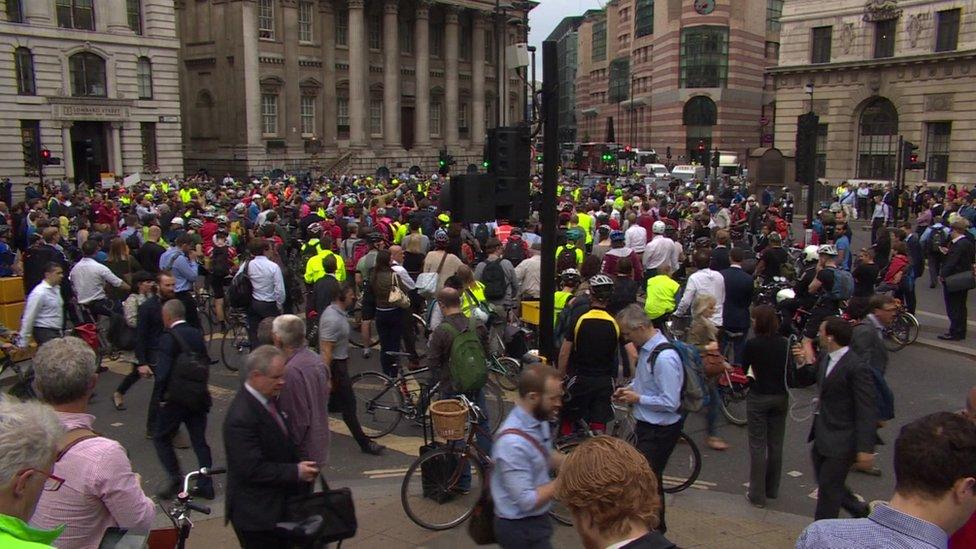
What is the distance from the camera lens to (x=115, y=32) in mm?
39781

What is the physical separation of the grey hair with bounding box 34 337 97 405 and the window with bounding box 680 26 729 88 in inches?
2985

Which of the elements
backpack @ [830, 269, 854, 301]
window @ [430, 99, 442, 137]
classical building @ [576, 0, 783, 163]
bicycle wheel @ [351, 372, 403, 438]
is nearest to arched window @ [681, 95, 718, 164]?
classical building @ [576, 0, 783, 163]

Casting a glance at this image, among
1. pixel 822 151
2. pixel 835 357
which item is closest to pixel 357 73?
pixel 822 151

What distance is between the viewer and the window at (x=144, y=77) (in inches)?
1647

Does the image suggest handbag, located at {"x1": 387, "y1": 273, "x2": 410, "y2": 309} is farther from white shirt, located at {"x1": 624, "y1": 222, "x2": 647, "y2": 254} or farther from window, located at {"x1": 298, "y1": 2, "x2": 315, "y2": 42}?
window, located at {"x1": 298, "y1": 2, "x2": 315, "y2": 42}

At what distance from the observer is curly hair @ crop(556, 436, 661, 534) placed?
2.79 meters

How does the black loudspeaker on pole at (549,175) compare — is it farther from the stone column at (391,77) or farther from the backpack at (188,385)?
the stone column at (391,77)

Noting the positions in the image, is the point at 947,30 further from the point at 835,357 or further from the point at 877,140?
the point at 835,357

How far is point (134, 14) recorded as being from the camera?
4128cm

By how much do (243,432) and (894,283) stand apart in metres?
12.0

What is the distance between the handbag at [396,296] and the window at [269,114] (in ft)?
135

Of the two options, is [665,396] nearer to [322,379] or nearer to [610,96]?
[322,379]

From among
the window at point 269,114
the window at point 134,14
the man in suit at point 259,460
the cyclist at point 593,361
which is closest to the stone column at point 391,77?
the window at point 269,114

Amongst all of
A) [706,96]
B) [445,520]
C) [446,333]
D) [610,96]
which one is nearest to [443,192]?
[446,333]
